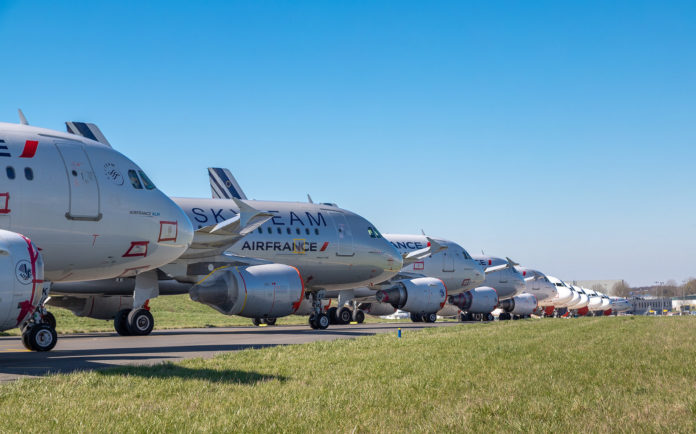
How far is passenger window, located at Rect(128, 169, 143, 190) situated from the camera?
1833 cm

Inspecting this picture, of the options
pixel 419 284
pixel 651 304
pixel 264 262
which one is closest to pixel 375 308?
pixel 419 284

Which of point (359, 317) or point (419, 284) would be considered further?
point (359, 317)

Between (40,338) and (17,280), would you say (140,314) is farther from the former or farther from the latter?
(17,280)

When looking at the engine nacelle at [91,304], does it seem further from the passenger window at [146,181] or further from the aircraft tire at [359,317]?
the aircraft tire at [359,317]

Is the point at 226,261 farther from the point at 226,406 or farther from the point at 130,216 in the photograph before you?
the point at 226,406

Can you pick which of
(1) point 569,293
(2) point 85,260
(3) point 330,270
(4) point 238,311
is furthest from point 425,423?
(1) point 569,293

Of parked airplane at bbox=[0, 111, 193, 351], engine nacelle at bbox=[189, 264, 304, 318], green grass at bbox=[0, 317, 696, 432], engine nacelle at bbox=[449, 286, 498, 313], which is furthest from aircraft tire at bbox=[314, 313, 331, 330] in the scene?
engine nacelle at bbox=[449, 286, 498, 313]

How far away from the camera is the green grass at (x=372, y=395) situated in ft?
21.0

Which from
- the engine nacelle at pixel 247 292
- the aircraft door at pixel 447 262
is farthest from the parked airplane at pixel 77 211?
the aircraft door at pixel 447 262

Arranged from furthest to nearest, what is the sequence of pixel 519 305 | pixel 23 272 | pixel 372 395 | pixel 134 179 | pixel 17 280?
pixel 519 305 → pixel 134 179 → pixel 23 272 → pixel 17 280 → pixel 372 395

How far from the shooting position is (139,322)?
868 inches

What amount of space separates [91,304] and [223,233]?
6035 millimetres

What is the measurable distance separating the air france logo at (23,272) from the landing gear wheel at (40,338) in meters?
3.87

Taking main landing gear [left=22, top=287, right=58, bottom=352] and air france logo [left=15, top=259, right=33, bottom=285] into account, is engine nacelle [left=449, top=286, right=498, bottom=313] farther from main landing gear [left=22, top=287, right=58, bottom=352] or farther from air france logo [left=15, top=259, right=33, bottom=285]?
air france logo [left=15, top=259, right=33, bottom=285]
